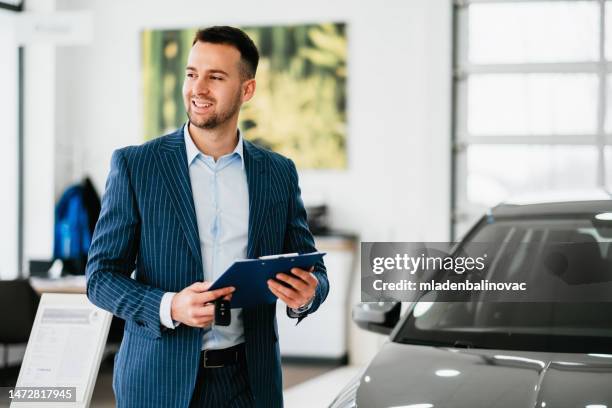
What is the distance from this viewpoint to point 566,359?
2.44 m

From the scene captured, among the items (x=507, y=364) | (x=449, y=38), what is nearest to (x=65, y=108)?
(x=449, y=38)

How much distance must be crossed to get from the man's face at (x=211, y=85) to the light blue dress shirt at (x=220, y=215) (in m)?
0.10

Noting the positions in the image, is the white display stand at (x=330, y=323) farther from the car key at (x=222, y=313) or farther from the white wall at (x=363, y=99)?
the car key at (x=222, y=313)

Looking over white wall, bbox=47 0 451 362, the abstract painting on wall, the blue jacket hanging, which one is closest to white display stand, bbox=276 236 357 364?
white wall, bbox=47 0 451 362

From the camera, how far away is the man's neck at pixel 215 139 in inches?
82.5

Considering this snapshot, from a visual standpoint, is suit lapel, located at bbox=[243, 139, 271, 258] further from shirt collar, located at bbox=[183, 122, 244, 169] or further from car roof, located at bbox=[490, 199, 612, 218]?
car roof, located at bbox=[490, 199, 612, 218]

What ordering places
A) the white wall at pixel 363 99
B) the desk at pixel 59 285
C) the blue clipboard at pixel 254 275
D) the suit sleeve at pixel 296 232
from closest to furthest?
1. the blue clipboard at pixel 254 275
2. the suit sleeve at pixel 296 232
3. the desk at pixel 59 285
4. the white wall at pixel 363 99

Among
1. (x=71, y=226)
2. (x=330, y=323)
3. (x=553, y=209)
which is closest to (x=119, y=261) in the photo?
(x=553, y=209)

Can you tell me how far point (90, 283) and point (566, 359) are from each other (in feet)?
4.00

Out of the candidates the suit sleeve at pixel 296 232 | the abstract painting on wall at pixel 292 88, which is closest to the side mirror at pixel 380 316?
the suit sleeve at pixel 296 232

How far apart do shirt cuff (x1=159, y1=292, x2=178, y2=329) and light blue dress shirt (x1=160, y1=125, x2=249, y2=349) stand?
0.38 feet

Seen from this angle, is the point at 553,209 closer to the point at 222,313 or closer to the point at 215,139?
the point at 215,139

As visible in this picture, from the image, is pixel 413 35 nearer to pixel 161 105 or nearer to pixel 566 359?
pixel 161 105

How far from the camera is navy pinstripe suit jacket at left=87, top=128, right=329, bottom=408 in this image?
6.54 ft
